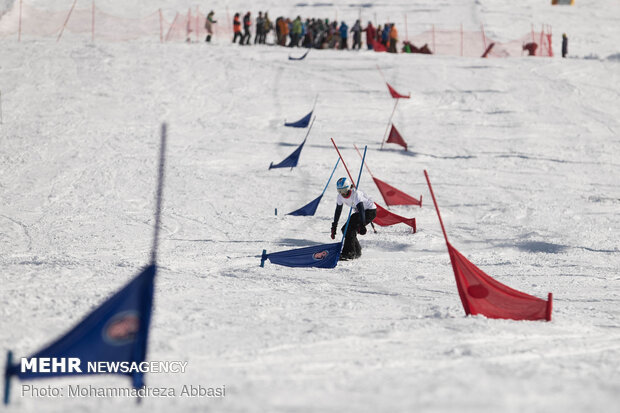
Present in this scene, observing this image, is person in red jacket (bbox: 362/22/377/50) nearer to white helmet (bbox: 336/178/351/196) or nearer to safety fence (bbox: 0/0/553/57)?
safety fence (bbox: 0/0/553/57)

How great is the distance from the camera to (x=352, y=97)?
20.7 m

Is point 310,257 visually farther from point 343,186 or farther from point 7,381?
point 7,381

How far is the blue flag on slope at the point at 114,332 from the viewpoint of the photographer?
385 centimetres

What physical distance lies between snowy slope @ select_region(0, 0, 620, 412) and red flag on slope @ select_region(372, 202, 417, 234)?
195mm

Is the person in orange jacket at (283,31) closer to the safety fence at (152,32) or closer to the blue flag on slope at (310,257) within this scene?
the safety fence at (152,32)

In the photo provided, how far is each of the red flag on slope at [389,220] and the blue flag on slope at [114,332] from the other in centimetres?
717

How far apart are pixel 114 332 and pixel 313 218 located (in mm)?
8174

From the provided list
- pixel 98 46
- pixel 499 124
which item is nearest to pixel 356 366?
pixel 499 124

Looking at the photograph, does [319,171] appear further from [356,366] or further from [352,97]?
[356,366]

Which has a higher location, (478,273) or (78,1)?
(78,1)

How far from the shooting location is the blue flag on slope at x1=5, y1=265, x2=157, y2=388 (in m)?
3.85

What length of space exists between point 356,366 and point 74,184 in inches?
395

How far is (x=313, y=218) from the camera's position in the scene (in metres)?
12.0

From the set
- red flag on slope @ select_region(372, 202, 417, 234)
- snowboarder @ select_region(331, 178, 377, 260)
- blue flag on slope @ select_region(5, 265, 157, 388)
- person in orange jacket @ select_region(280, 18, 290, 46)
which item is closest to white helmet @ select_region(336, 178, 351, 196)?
snowboarder @ select_region(331, 178, 377, 260)
